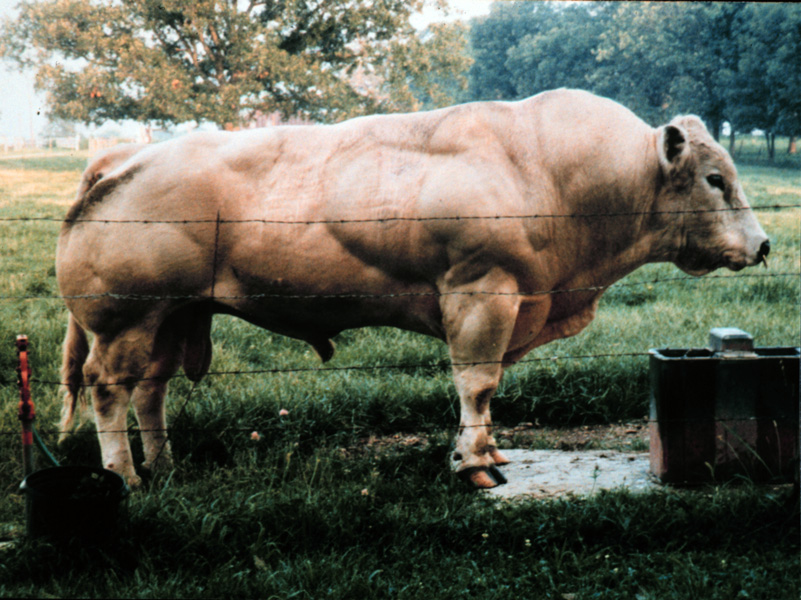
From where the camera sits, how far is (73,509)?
9.57 ft

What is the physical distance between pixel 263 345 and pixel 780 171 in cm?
670

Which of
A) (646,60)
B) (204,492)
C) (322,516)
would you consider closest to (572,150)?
(322,516)

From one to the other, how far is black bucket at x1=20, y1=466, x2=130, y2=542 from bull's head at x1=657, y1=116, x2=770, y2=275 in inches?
112

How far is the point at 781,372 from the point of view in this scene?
3.77 metres

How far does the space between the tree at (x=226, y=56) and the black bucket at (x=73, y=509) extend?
596 cm

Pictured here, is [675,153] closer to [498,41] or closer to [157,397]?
[157,397]

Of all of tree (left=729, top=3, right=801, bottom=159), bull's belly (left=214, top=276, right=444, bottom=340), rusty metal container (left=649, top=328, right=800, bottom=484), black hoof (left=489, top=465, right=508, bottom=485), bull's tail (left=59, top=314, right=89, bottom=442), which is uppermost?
tree (left=729, top=3, right=801, bottom=159)

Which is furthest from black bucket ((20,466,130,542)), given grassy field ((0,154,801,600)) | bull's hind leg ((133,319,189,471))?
bull's hind leg ((133,319,189,471))

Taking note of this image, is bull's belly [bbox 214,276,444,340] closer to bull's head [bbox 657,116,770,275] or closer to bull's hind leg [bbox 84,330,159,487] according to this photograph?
bull's hind leg [bbox 84,330,159,487]

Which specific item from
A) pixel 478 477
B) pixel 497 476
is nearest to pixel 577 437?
pixel 497 476

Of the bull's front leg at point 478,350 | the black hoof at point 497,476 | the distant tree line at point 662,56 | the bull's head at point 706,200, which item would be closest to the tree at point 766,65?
the distant tree line at point 662,56

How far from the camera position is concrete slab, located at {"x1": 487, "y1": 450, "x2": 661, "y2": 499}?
3.82 metres

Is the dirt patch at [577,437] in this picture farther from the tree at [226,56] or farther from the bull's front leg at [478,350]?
the tree at [226,56]

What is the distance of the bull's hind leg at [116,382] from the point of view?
3791mm
